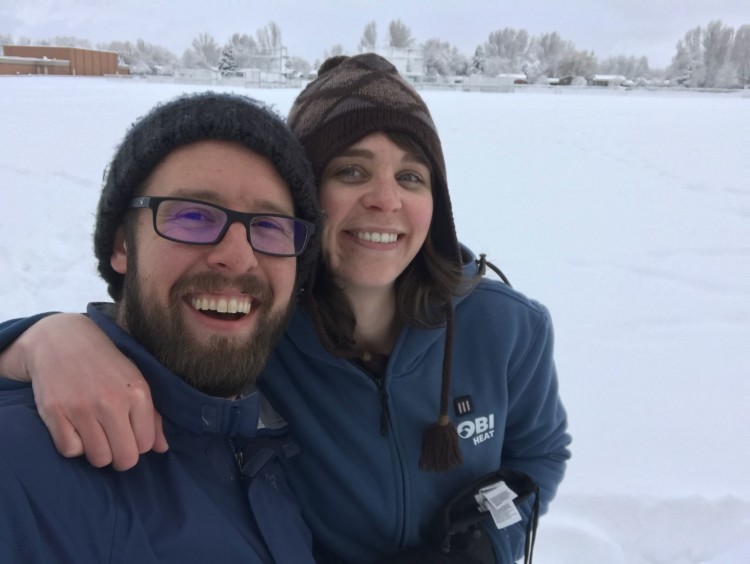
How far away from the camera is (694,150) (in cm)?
1117

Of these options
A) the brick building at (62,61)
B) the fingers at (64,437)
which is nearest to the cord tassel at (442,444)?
the fingers at (64,437)

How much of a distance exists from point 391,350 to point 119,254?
2.74 feet

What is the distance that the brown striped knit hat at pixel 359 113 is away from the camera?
1.53 meters

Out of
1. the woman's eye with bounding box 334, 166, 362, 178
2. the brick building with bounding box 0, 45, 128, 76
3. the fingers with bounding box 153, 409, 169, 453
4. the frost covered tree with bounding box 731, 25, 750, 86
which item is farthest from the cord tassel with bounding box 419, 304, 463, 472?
the frost covered tree with bounding box 731, 25, 750, 86

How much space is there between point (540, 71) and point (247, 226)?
235ft

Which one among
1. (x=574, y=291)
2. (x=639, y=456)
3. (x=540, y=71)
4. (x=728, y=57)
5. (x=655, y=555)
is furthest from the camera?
(x=540, y=71)

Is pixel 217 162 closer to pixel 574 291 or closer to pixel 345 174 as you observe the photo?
pixel 345 174

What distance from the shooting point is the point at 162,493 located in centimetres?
121

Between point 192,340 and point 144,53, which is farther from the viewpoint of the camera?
point 144,53

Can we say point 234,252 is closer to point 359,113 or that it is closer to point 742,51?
point 359,113

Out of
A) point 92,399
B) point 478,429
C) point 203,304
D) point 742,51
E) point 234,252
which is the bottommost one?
point 478,429

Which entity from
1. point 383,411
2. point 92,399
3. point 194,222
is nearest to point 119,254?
point 194,222

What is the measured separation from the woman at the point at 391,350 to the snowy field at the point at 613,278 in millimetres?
949

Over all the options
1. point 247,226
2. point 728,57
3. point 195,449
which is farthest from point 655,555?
point 728,57
